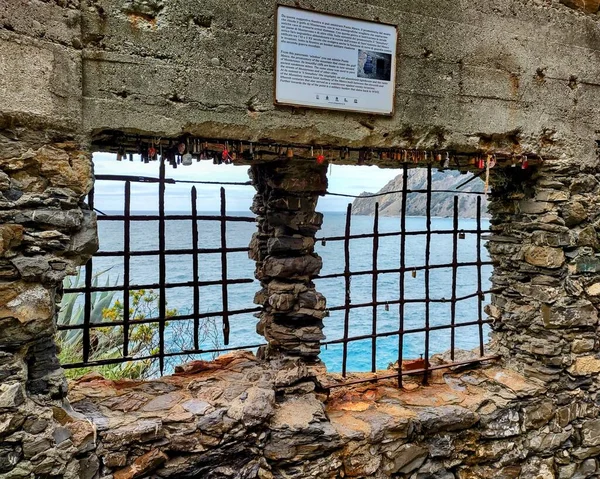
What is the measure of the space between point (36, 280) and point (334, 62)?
1857mm

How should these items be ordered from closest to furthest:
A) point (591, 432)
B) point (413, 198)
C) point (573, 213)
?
1. point (573, 213)
2. point (591, 432)
3. point (413, 198)

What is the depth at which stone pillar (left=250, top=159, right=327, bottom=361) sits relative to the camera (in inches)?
122

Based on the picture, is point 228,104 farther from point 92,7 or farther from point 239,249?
point 239,249

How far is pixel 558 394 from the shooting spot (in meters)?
3.45

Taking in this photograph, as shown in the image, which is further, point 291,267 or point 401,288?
point 401,288

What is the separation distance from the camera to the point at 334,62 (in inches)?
106

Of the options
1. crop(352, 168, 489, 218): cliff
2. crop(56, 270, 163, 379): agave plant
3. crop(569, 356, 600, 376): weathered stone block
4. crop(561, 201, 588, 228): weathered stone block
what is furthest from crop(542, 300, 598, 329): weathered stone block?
crop(56, 270, 163, 379): agave plant

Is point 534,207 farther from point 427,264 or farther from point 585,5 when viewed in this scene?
point 585,5

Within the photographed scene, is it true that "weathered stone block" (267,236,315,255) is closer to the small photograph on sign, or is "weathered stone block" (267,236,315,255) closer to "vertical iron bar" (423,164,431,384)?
"vertical iron bar" (423,164,431,384)

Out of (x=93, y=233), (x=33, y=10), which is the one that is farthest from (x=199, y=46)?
(x=93, y=233)

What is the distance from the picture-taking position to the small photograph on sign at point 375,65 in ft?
9.05

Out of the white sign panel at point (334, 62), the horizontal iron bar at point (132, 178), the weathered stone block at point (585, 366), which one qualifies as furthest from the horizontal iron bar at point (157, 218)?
the weathered stone block at point (585, 366)

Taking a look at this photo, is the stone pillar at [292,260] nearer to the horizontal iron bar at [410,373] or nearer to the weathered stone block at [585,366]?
the horizontal iron bar at [410,373]

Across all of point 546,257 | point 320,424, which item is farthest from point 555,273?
point 320,424
